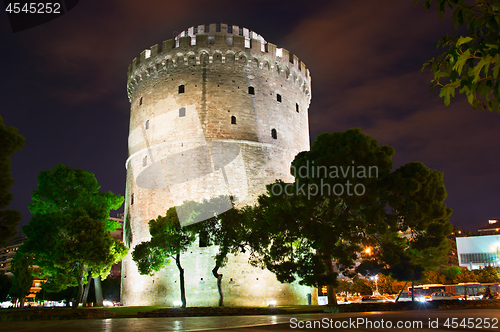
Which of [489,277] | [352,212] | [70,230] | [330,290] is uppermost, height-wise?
[352,212]

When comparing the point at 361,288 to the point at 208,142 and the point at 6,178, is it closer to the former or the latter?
the point at 208,142

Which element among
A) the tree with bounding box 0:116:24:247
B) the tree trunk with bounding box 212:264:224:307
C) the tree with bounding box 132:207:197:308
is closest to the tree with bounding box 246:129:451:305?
the tree trunk with bounding box 212:264:224:307

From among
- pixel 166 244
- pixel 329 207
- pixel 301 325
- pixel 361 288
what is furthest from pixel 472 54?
pixel 361 288

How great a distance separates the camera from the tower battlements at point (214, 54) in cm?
1742

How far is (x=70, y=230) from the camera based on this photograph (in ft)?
42.9

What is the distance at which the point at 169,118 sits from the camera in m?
17.0

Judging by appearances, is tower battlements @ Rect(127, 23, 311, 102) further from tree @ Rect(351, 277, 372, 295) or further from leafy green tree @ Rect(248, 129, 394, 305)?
tree @ Rect(351, 277, 372, 295)

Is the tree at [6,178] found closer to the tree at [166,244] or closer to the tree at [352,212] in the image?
the tree at [166,244]

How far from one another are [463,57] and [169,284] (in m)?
14.5

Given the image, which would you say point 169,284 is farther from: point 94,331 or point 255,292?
point 94,331

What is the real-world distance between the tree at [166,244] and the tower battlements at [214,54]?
716cm

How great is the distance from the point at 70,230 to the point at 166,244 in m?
3.10

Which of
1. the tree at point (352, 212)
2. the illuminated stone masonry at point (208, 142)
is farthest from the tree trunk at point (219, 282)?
the tree at point (352, 212)

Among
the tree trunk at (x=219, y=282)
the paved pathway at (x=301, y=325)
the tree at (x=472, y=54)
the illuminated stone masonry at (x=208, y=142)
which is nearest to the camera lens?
the tree at (x=472, y=54)
